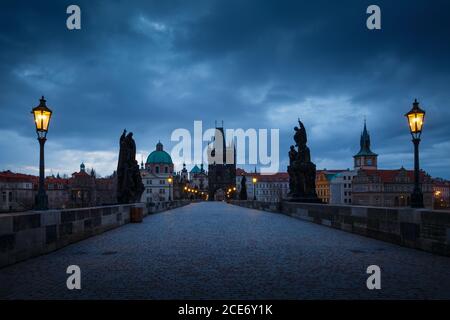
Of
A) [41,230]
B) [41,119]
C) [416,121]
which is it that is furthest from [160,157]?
[41,230]

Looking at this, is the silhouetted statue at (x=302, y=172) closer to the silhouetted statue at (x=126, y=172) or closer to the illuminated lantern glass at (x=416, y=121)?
the silhouetted statue at (x=126, y=172)

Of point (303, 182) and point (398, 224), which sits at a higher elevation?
point (303, 182)

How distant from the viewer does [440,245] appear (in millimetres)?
8031

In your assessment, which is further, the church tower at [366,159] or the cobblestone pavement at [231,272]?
the church tower at [366,159]

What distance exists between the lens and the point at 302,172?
23.2 m

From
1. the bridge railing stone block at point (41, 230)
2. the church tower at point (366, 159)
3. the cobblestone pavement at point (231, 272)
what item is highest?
the church tower at point (366, 159)

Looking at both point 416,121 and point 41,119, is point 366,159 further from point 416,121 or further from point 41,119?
point 41,119

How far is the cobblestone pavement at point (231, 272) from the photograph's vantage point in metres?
5.16

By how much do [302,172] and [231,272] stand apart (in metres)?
17.4

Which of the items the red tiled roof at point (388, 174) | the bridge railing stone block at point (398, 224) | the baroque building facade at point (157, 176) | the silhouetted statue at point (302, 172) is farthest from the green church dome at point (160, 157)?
the bridge railing stone block at point (398, 224)

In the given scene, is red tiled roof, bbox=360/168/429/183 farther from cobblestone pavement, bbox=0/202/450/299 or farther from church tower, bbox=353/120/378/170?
cobblestone pavement, bbox=0/202/450/299

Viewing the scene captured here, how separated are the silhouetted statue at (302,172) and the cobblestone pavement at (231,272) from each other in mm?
12906
